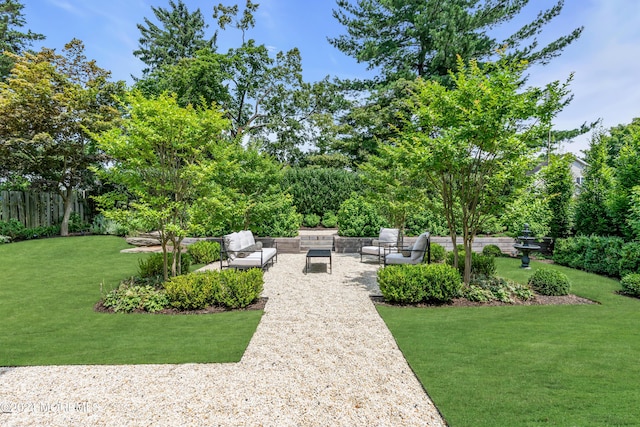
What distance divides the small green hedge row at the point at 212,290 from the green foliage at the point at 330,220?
10.5 metres

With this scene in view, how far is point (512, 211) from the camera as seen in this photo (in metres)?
6.23

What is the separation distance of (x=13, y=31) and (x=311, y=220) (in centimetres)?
2513

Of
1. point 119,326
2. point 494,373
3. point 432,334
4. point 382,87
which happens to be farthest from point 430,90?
point 382,87

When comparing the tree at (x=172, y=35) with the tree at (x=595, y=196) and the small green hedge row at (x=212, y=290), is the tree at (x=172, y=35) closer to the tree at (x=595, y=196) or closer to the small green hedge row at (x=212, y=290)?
the small green hedge row at (x=212, y=290)

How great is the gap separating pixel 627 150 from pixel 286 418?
37.6ft

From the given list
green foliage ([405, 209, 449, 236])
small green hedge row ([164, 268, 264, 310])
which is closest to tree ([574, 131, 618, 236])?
green foliage ([405, 209, 449, 236])

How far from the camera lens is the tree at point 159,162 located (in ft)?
18.9

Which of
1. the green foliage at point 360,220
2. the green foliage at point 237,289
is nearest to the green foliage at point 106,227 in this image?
the green foliage at point 360,220

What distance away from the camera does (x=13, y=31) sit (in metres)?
22.4

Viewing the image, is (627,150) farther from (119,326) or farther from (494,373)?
(119,326)

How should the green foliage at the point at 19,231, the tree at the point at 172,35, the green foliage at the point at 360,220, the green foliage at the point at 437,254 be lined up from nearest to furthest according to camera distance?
the green foliage at the point at 437,254 < the green foliage at the point at 360,220 < the green foliage at the point at 19,231 < the tree at the point at 172,35

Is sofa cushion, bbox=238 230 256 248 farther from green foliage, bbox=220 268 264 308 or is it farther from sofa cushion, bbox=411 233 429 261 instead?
sofa cushion, bbox=411 233 429 261

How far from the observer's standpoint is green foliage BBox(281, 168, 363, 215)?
16594 millimetres

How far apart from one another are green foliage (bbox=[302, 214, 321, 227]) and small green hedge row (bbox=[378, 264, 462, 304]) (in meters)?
10.4
